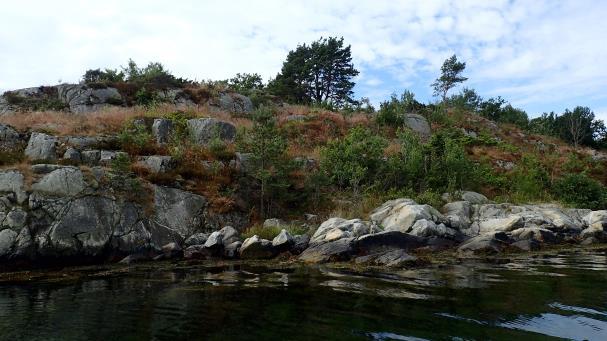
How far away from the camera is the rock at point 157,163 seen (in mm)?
19053

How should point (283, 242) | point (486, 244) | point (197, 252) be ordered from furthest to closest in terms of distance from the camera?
point (486, 244) → point (283, 242) → point (197, 252)

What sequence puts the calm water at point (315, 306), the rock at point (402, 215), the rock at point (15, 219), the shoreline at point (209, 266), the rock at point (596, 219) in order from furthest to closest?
the rock at point (596, 219) → the rock at point (402, 215) → the rock at point (15, 219) → the shoreline at point (209, 266) → the calm water at point (315, 306)

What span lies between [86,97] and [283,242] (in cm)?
2520

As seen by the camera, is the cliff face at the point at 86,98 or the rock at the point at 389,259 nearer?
the rock at the point at 389,259

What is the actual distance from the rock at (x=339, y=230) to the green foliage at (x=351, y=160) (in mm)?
4294

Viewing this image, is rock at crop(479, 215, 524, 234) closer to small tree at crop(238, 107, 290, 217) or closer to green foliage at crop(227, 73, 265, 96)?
small tree at crop(238, 107, 290, 217)

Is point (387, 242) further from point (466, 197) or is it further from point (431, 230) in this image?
point (466, 197)

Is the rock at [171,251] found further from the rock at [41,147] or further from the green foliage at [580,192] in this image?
the green foliage at [580,192]

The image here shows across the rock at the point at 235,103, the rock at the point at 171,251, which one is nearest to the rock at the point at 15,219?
the rock at the point at 171,251

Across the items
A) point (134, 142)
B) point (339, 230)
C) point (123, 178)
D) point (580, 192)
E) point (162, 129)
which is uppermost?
point (162, 129)

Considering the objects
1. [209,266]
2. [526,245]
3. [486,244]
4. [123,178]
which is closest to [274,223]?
[209,266]

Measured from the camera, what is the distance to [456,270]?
12.6 m

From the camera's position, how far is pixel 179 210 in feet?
58.3

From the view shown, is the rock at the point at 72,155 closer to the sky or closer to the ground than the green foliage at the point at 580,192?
closer to the sky
